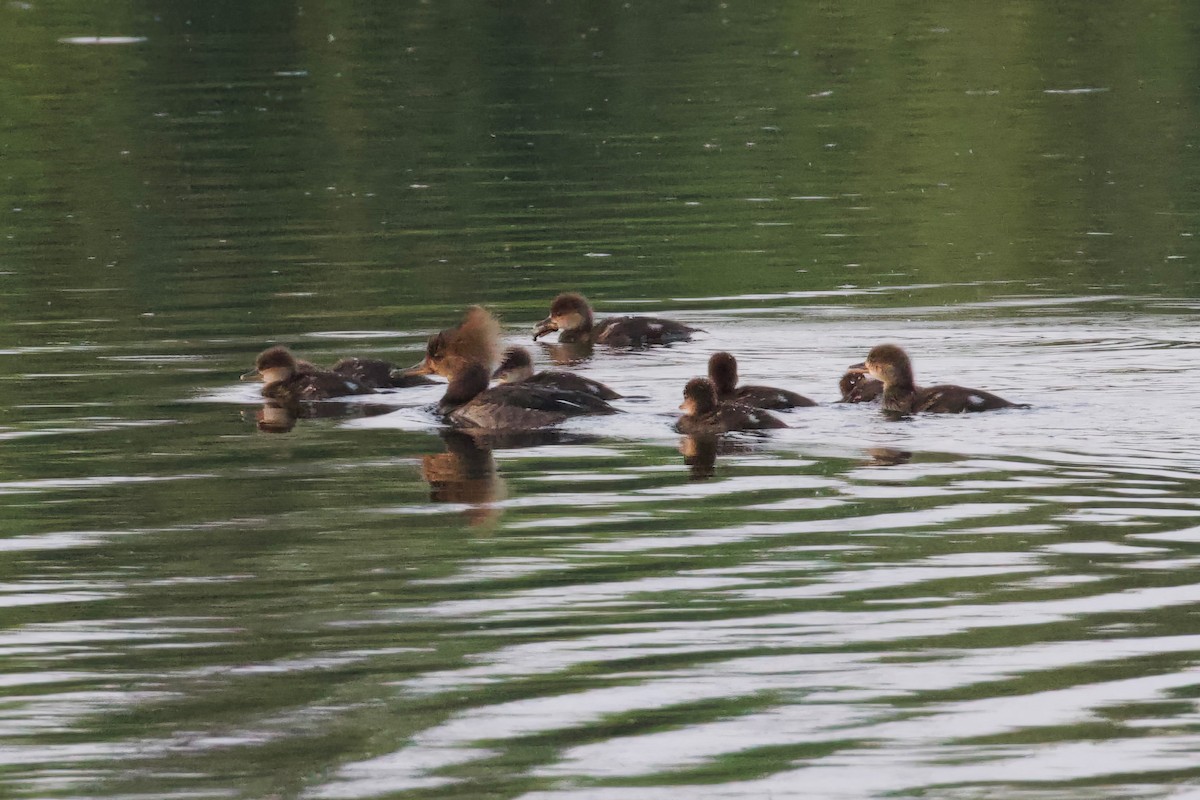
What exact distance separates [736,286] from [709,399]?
5277 mm

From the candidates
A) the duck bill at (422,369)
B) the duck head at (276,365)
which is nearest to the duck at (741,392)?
the duck bill at (422,369)

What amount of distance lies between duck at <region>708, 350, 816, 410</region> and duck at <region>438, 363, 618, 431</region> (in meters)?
0.59

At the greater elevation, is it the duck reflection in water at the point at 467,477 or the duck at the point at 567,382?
the duck at the point at 567,382

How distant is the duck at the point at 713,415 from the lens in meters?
11.1

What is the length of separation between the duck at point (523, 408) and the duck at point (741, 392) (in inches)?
23.3

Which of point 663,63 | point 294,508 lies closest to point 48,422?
point 294,508

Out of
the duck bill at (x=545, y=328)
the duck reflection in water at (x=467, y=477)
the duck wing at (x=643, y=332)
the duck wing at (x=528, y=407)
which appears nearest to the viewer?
the duck reflection in water at (x=467, y=477)

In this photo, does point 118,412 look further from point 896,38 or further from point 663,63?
point 896,38

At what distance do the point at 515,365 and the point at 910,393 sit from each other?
2862mm

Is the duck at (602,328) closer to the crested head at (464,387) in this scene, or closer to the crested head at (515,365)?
the crested head at (515,365)

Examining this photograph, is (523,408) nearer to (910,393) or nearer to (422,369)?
(422,369)

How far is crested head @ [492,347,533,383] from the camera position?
13367mm

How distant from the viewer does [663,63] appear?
3681 centimetres

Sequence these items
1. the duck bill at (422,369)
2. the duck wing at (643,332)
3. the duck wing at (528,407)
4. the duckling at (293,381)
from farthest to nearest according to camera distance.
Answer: the duck wing at (643,332)
the duck bill at (422,369)
the duckling at (293,381)
the duck wing at (528,407)
